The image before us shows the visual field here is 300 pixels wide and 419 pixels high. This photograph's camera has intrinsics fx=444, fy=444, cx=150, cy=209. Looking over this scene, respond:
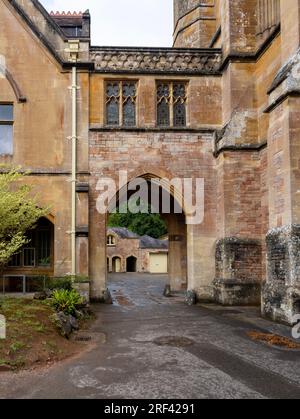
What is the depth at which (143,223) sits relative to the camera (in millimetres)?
65375

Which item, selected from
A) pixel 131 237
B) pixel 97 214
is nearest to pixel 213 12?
pixel 97 214

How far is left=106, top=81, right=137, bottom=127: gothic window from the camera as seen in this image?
15.8 metres

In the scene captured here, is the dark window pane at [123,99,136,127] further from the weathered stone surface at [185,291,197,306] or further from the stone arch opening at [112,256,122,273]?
the stone arch opening at [112,256,122,273]

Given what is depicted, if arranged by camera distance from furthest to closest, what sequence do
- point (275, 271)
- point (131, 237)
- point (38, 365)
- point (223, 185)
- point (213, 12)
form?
point (131, 237) → point (213, 12) → point (223, 185) → point (275, 271) → point (38, 365)

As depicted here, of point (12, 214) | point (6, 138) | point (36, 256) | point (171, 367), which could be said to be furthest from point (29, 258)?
point (171, 367)

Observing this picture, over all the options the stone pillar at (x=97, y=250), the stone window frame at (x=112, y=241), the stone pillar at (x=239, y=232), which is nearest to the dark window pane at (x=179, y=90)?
the stone pillar at (x=239, y=232)

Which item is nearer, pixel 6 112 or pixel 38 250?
pixel 6 112

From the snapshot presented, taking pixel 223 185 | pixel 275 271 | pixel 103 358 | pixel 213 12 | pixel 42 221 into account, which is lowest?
pixel 103 358

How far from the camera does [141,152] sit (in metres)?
15.6

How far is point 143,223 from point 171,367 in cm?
5864

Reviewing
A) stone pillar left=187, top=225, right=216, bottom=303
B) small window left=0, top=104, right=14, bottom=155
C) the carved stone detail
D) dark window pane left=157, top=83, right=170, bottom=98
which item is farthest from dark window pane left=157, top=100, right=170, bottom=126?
small window left=0, top=104, right=14, bottom=155

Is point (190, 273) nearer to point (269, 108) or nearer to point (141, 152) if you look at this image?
point (141, 152)

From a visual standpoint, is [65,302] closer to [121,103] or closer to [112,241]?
[121,103]

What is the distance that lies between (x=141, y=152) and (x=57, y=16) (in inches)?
361
